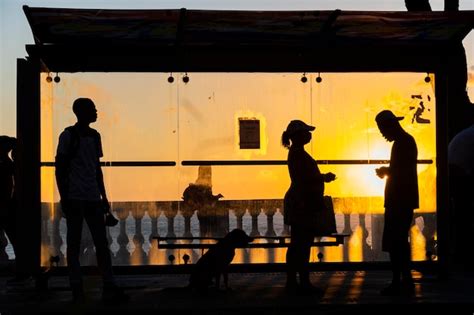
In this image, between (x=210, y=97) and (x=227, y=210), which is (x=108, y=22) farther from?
(x=227, y=210)

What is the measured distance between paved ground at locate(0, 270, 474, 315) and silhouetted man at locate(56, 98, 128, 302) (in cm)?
37

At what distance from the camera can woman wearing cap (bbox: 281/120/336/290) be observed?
1027 centimetres

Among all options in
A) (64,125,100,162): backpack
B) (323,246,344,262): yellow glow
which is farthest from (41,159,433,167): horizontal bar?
(64,125,100,162): backpack

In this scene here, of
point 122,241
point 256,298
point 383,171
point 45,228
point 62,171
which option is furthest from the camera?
point 122,241

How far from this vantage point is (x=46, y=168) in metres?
11.7

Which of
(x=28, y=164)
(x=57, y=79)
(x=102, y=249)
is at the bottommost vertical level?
(x=102, y=249)

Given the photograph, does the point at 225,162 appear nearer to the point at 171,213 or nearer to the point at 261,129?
the point at 261,129

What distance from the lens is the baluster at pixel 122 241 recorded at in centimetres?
1307

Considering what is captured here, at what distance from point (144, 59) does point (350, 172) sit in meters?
3.14

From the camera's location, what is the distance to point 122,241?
534 inches

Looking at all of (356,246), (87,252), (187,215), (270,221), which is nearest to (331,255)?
(356,246)

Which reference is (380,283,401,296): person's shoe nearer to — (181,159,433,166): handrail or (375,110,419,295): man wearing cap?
(375,110,419,295): man wearing cap

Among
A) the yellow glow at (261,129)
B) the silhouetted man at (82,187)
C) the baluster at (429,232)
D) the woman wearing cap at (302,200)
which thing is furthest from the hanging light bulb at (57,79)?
the baluster at (429,232)

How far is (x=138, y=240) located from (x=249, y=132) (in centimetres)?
201
